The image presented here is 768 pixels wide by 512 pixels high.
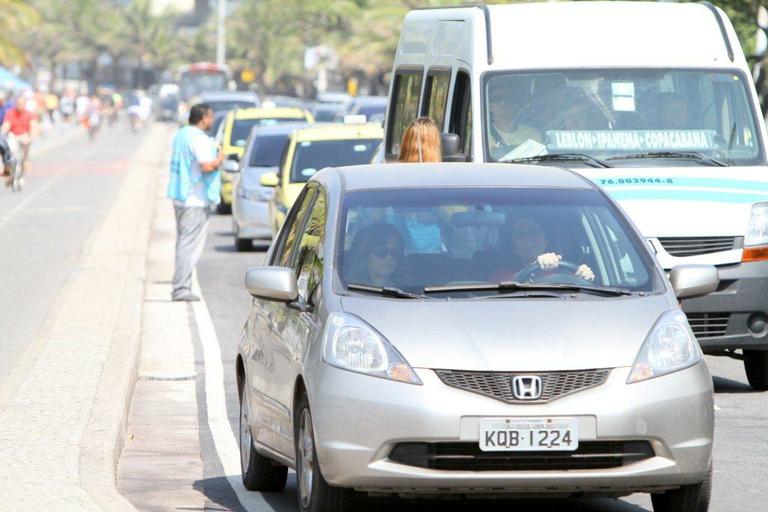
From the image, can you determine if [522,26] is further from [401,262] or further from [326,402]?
[326,402]

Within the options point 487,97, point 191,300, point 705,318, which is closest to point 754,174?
point 705,318

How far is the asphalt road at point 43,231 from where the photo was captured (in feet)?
49.2

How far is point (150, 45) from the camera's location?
13262 centimetres

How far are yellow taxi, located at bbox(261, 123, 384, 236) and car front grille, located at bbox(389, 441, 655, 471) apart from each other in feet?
46.2

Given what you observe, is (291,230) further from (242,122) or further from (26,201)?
(26,201)

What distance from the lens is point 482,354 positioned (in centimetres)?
653

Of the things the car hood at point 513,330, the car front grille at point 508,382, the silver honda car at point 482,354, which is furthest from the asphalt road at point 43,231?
the car front grille at point 508,382

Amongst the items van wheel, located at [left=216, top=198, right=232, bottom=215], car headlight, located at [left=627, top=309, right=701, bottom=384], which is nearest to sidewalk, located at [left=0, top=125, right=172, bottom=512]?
car headlight, located at [left=627, top=309, right=701, bottom=384]

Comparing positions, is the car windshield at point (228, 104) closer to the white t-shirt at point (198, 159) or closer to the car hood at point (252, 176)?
the car hood at point (252, 176)

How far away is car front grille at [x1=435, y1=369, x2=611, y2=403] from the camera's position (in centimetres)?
649

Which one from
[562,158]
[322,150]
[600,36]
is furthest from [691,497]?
[322,150]

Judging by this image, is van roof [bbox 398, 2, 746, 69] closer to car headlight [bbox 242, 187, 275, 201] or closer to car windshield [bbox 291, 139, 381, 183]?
car windshield [bbox 291, 139, 381, 183]

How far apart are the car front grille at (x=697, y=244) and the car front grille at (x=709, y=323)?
385 mm

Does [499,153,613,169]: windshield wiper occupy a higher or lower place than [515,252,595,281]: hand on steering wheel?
lower
